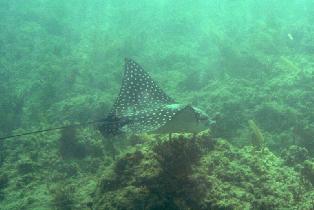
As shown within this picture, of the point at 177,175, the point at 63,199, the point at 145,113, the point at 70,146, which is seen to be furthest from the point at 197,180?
the point at 70,146

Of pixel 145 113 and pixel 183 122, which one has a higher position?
pixel 145 113

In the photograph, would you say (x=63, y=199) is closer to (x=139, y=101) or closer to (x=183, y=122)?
(x=139, y=101)

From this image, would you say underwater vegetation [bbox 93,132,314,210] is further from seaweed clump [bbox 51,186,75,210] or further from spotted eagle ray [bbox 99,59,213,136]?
seaweed clump [bbox 51,186,75,210]

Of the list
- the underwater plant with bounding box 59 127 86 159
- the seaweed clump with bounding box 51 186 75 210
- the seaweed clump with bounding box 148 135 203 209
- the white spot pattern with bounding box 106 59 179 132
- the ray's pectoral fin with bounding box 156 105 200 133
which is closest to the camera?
the seaweed clump with bounding box 148 135 203 209

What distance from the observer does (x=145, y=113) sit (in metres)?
6.31

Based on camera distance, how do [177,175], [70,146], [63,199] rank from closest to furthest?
[177,175] < [63,199] < [70,146]

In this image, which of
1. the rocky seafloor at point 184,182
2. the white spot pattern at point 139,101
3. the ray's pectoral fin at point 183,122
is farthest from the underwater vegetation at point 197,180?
the white spot pattern at point 139,101

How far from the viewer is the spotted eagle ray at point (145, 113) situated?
5746mm

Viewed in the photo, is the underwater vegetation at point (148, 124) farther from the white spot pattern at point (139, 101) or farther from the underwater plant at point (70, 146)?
the white spot pattern at point (139, 101)

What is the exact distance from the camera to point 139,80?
7355mm

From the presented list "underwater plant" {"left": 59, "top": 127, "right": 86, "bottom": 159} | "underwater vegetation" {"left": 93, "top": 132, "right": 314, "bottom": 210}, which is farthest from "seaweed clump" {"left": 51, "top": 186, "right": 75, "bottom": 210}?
"underwater plant" {"left": 59, "top": 127, "right": 86, "bottom": 159}

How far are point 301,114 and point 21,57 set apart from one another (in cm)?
2076

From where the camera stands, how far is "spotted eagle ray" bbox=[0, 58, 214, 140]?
226 inches

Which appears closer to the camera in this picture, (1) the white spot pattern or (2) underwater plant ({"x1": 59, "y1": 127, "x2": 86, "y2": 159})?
(1) the white spot pattern
